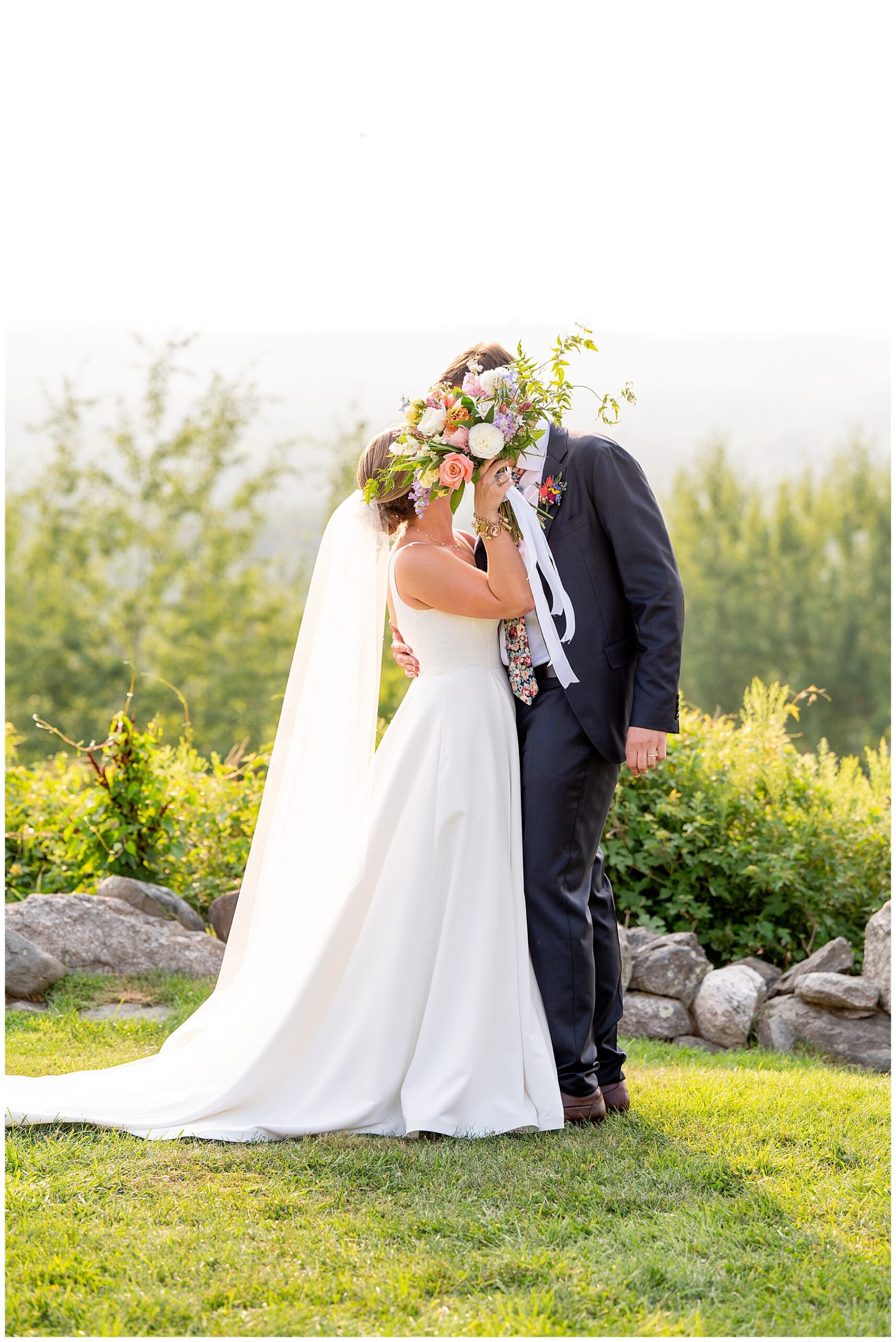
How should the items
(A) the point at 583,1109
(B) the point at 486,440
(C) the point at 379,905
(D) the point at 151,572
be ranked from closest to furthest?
1. (B) the point at 486,440
2. (A) the point at 583,1109
3. (C) the point at 379,905
4. (D) the point at 151,572

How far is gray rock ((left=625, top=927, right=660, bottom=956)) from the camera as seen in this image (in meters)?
5.07

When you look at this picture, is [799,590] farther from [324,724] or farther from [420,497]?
[420,497]

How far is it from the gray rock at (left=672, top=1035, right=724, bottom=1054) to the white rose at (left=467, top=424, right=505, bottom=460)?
284 centimetres

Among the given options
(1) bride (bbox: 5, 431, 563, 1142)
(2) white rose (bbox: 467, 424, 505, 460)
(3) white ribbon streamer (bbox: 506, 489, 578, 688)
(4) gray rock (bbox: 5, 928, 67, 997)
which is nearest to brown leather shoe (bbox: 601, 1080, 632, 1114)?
(1) bride (bbox: 5, 431, 563, 1142)

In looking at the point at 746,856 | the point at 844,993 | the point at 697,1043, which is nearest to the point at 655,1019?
the point at 697,1043

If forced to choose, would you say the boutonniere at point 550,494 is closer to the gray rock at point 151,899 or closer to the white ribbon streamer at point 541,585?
the white ribbon streamer at point 541,585

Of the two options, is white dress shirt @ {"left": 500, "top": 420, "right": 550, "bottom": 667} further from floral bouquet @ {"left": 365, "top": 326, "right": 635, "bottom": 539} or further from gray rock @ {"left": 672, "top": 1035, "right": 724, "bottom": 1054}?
gray rock @ {"left": 672, "top": 1035, "right": 724, "bottom": 1054}

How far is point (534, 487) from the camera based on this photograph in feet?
11.2

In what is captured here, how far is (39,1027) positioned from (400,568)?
2.38 meters

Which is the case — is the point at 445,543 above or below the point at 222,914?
above

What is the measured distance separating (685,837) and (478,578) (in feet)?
8.82

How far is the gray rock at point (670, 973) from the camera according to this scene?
483 centimetres

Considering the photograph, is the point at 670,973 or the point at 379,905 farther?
the point at 670,973

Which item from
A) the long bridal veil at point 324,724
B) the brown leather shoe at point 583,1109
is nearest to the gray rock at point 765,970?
the brown leather shoe at point 583,1109
